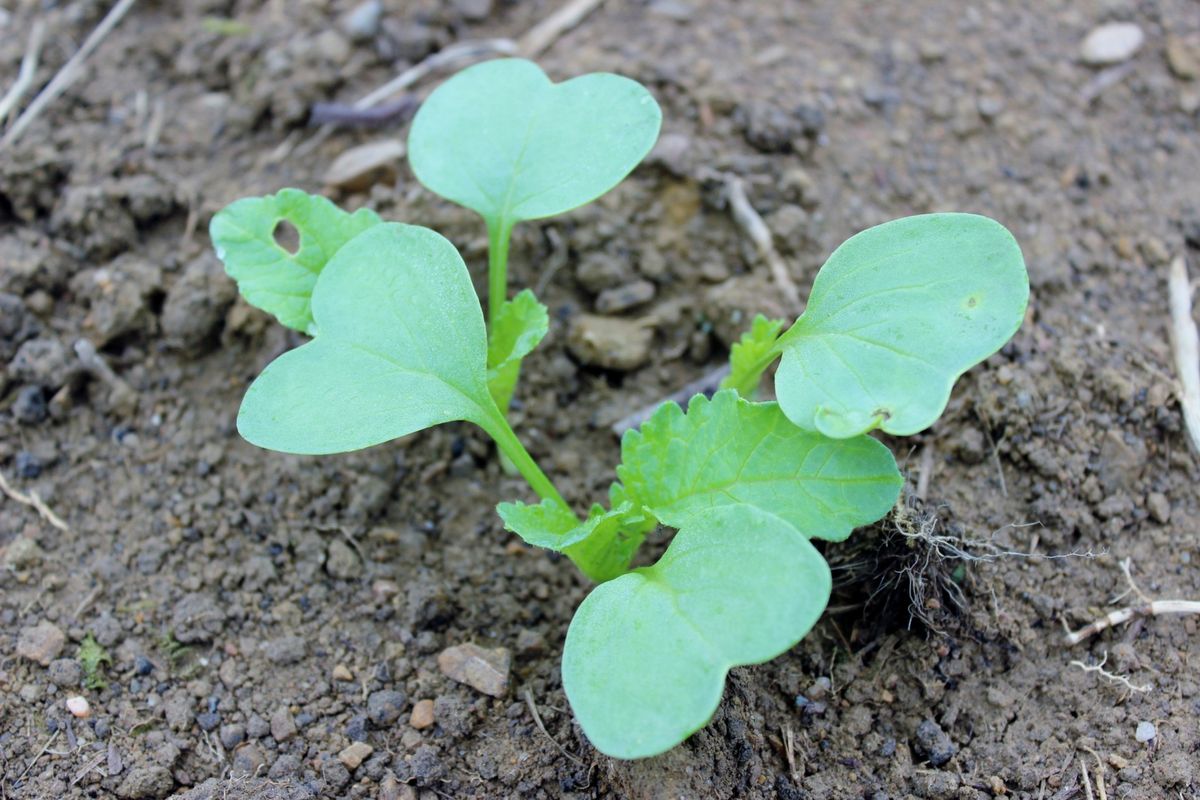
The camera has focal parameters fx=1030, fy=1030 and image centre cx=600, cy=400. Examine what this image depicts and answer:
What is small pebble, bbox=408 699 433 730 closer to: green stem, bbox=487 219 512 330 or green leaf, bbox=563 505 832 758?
green leaf, bbox=563 505 832 758

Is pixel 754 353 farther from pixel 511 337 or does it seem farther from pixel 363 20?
pixel 363 20

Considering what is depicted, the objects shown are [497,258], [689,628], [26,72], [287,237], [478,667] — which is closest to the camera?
[689,628]

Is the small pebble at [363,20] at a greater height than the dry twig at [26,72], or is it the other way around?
the dry twig at [26,72]

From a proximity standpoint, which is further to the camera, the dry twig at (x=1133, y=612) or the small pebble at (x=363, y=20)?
the small pebble at (x=363, y=20)

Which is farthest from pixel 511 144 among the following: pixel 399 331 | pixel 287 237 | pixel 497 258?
pixel 287 237

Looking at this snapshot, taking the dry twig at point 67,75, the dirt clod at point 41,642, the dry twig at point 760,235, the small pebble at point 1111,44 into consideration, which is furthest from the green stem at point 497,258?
the small pebble at point 1111,44

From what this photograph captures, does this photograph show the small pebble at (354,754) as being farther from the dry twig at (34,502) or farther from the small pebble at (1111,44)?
the small pebble at (1111,44)
